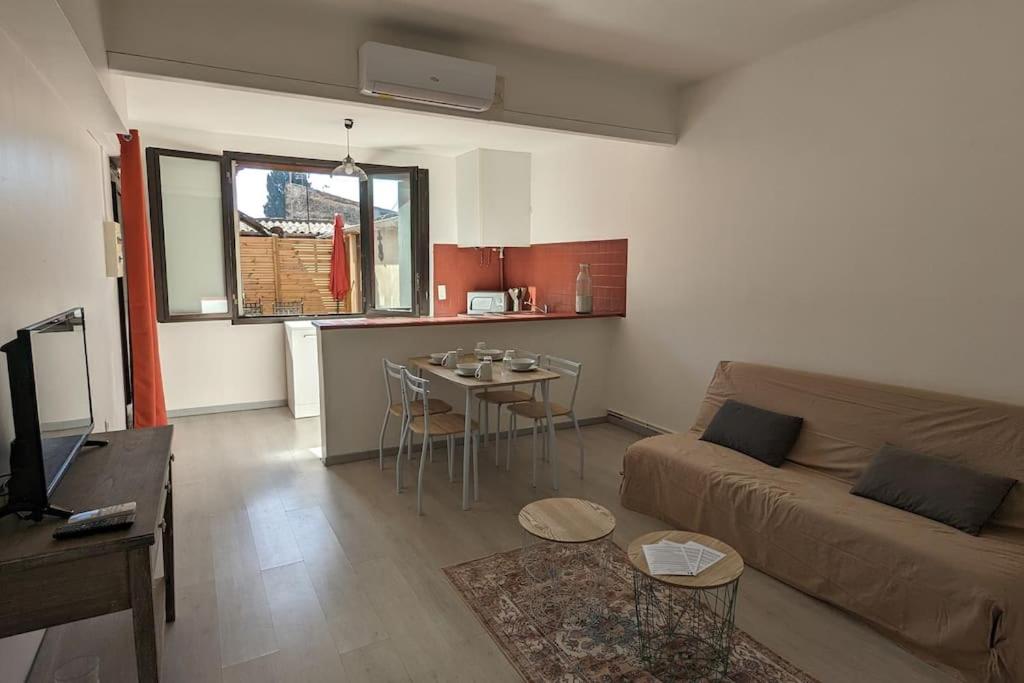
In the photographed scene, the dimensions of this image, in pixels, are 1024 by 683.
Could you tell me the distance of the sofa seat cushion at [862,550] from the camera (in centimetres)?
189

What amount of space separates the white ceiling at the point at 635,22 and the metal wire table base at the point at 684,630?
2605 millimetres

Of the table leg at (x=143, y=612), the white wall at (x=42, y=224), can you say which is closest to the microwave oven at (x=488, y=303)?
the white wall at (x=42, y=224)

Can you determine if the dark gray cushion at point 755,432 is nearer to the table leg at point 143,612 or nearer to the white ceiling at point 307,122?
the white ceiling at point 307,122

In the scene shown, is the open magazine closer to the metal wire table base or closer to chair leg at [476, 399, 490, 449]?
the metal wire table base

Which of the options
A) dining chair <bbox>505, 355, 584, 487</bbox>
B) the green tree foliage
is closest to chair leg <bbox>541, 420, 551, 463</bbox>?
dining chair <bbox>505, 355, 584, 487</bbox>

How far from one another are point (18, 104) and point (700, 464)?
3.10m

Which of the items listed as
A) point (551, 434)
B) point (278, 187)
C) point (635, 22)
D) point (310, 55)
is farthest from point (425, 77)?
point (278, 187)

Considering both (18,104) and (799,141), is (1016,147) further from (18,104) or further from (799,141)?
(18,104)

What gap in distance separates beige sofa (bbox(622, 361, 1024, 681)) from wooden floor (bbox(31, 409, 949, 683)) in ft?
0.47

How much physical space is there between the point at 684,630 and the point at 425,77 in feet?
9.33

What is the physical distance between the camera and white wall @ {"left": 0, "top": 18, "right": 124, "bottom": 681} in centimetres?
170

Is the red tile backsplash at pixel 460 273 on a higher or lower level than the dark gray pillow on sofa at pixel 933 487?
higher

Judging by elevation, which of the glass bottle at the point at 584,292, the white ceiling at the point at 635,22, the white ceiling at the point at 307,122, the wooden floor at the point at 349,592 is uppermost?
the white ceiling at the point at 635,22

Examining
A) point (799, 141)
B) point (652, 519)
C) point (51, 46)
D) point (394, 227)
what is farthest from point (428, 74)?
point (394, 227)
